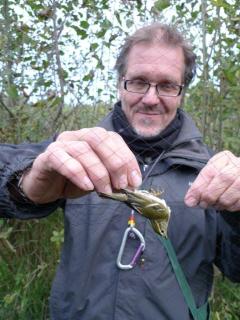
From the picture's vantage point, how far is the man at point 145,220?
4.63 ft

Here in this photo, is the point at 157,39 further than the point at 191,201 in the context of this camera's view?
Yes

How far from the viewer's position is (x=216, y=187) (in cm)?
98

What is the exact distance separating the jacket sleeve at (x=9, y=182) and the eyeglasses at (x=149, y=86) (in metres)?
0.44

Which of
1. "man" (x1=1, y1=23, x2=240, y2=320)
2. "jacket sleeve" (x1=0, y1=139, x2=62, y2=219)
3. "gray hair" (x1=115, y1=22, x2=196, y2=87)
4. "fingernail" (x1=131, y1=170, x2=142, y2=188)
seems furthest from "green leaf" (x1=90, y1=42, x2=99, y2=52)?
"fingernail" (x1=131, y1=170, x2=142, y2=188)

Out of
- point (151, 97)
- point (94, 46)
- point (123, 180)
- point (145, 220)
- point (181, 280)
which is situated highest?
point (123, 180)

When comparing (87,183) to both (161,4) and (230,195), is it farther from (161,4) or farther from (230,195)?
(161,4)

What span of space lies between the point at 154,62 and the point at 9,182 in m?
0.64

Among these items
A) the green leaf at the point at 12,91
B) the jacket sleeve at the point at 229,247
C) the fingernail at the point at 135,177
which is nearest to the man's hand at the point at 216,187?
the fingernail at the point at 135,177

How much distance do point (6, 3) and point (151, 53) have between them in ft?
4.26

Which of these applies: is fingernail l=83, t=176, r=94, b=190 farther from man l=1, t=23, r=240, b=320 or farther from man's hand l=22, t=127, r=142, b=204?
man l=1, t=23, r=240, b=320

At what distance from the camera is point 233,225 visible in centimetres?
125

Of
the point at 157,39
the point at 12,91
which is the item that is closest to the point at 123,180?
the point at 157,39

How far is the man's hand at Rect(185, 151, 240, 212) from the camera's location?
98cm

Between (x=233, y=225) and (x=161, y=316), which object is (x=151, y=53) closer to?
(x=233, y=225)
